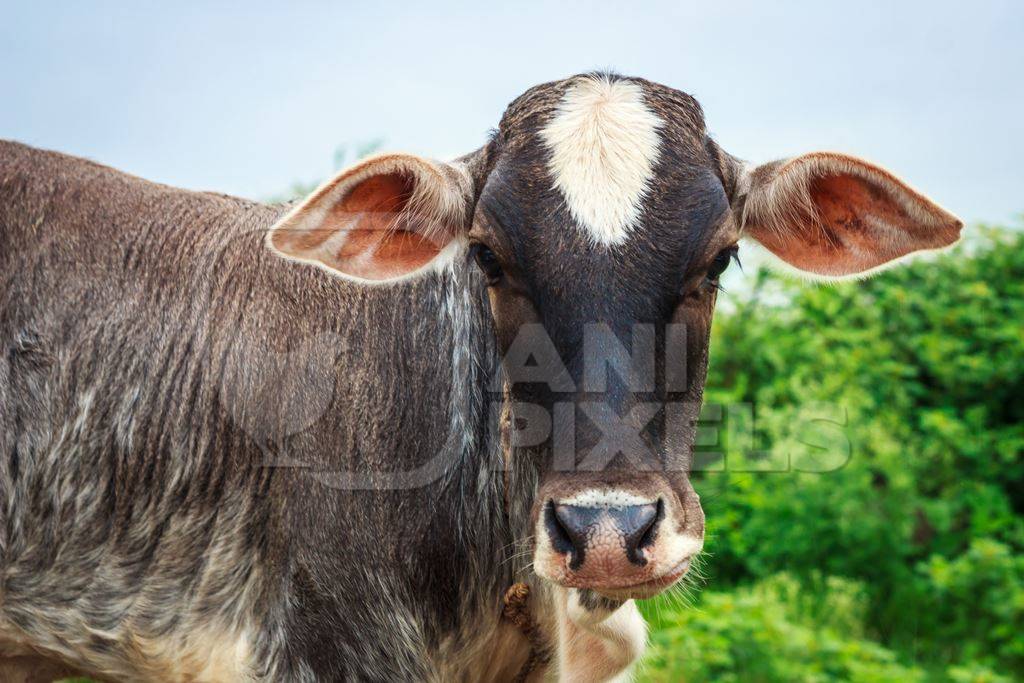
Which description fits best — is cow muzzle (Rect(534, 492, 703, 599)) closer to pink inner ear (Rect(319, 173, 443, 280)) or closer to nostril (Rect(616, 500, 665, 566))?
nostril (Rect(616, 500, 665, 566))

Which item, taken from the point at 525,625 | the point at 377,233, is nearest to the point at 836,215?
the point at 377,233

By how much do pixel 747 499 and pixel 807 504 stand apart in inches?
17.4

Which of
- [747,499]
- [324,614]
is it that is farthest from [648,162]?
[747,499]

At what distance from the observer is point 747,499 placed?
8.09 m

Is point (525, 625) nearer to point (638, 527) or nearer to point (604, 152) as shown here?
point (638, 527)

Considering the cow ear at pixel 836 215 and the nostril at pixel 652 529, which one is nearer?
the nostril at pixel 652 529

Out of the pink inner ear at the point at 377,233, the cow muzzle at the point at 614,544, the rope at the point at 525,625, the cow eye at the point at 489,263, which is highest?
the pink inner ear at the point at 377,233

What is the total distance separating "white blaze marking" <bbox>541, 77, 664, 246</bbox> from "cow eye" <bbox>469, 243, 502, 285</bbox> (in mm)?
334

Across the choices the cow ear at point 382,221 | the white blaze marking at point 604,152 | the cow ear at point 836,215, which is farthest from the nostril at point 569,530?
the cow ear at point 836,215

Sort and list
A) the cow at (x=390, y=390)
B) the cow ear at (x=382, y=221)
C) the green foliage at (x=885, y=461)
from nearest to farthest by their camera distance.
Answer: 1. the cow at (x=390, y=390)
2. the cow ear at (x=382, y=221)
3. the green foliage at (x=885, y=461)

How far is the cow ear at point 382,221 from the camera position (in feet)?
11.7

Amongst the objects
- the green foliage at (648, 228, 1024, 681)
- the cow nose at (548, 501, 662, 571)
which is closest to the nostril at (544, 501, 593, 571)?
the cow nose at (548, 501, 662, 571)

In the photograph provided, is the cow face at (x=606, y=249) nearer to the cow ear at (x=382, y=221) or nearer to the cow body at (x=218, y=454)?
the cow ear at (x=382, y=221)

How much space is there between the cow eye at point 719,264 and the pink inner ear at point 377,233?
0.98 m
